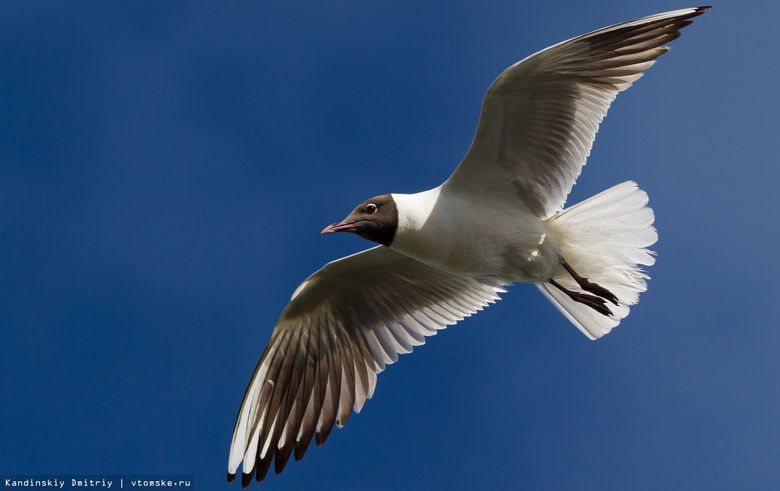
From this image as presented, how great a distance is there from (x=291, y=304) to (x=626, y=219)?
254 cm

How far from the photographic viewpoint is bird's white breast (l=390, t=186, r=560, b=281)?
517 cm

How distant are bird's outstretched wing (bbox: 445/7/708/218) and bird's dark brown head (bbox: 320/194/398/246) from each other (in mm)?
512

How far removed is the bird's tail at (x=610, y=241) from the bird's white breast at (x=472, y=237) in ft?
0.50

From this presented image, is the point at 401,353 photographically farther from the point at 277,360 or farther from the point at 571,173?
the point at 571,173

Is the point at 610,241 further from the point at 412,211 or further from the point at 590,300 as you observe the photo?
the point at 412,211

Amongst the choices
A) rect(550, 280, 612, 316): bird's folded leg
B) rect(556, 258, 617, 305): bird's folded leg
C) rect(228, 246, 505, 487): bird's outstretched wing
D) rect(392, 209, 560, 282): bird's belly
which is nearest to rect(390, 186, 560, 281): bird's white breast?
rect(392, 209, 560, 282): bird's belly

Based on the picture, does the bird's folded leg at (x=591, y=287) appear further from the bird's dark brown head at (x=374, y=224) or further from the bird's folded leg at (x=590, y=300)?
the bird's dark brown head at (x=374, y=224)

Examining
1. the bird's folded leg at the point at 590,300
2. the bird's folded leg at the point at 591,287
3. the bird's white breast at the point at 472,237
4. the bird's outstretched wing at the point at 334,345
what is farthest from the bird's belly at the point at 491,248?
the bird's outstretched wing at the point at 334,345

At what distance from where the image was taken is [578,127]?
210 inches

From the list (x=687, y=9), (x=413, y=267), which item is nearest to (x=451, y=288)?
(x=413, y=267)

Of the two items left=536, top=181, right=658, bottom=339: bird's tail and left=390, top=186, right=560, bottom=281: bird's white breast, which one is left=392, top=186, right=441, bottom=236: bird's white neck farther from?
left=536, top=181, right=658, bottom=339: bird's tail

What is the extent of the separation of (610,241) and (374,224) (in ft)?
5.44

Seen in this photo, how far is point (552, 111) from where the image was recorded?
17.2 feet

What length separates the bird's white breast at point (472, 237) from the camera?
517 cm
